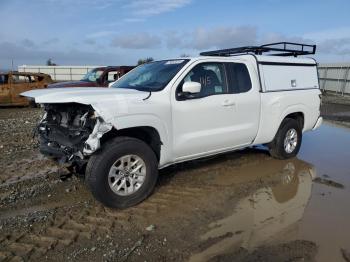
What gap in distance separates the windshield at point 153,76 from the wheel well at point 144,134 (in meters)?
0.60

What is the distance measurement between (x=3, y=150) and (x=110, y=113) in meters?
4.46

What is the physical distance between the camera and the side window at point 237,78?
6211 millimetres

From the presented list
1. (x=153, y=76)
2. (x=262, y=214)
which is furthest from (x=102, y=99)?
(x=262, y=214)

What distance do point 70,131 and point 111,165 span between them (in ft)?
2.61

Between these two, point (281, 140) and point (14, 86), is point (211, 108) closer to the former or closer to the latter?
point (281, 140)

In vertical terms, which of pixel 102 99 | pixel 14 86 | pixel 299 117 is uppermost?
pixel 14 86

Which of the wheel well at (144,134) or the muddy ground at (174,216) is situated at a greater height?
the wheel well at (144,134)

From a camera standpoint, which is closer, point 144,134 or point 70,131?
point 70,131

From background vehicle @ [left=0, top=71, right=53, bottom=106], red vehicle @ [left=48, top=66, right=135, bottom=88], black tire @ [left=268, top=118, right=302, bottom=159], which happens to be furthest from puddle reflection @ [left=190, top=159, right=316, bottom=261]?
background vehicle @ [left=0, top=71, right=53, bottom=106]

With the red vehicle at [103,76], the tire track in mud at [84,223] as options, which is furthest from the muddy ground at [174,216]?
the red vehicle at [103,76]

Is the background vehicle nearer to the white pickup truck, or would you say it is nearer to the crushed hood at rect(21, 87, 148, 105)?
the white pickup truck

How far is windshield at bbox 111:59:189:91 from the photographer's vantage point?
5.49 m

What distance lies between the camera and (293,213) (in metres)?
4.96

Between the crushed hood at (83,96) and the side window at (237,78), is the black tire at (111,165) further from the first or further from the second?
the side window at (237,78)
